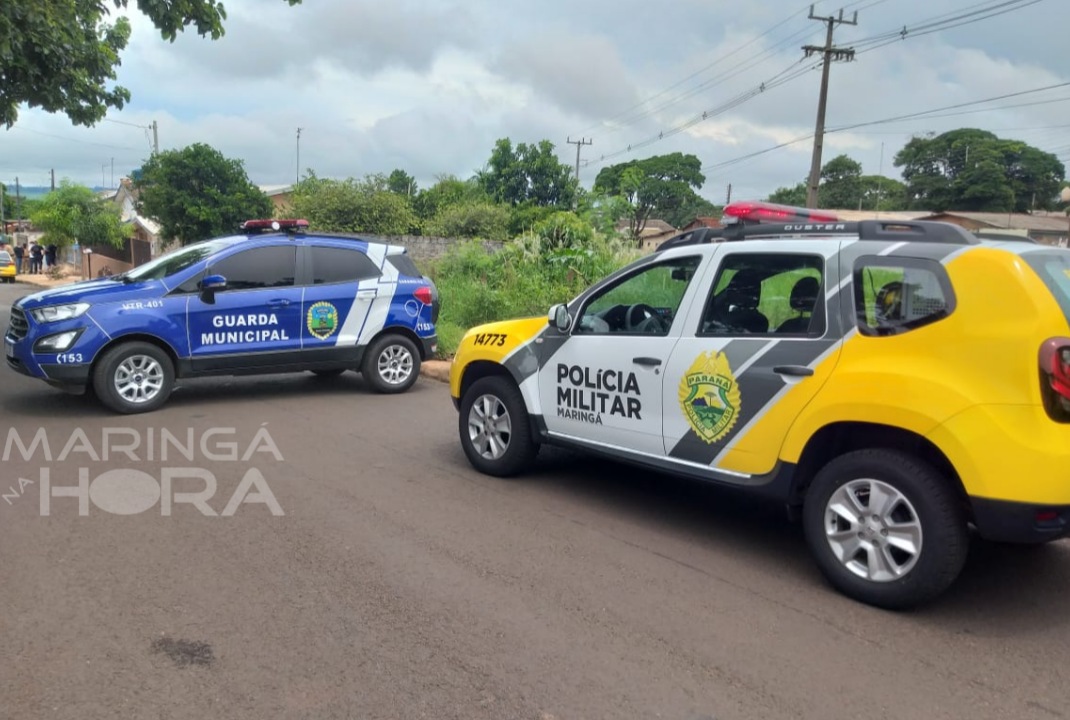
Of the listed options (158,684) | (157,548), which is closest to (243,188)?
(157,548)

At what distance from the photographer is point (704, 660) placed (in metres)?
3.66

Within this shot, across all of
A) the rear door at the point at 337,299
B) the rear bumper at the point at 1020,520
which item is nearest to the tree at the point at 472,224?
the rear door at the point at 337,299

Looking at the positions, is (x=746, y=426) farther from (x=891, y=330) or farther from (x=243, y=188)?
(x=243, y=188)

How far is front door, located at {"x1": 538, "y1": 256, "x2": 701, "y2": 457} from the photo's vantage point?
521cm

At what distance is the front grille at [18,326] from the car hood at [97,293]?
3.6 inches

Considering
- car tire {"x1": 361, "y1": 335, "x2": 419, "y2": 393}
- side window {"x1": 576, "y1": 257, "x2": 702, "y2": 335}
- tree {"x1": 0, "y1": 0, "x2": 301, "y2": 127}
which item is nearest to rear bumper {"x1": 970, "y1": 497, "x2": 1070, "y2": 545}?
side window {"x1": 576, "y1": 257, "x2": 702, "y2": 335}

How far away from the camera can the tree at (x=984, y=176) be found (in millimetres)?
61969

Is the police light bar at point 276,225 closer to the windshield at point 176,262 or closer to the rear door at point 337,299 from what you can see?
the rear door at point 337,299

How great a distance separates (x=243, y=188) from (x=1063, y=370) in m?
26.4

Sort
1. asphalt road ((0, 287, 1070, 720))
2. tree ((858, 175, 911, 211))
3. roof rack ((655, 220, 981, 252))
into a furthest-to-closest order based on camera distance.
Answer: tree ((858, 175, 911, 211)), roof rack ((655, 220, 981, 252)), asphalt road ((0, 287, 1070, 720))

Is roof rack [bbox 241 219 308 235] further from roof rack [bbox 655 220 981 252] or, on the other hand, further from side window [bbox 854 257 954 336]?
side window [bbox 854 257 954 336]

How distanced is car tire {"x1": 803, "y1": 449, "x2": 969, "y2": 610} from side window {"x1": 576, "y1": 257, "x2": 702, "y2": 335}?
145 cm

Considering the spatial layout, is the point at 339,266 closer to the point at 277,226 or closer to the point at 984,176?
the point at 277,226

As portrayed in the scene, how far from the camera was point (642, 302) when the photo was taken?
5930mm
